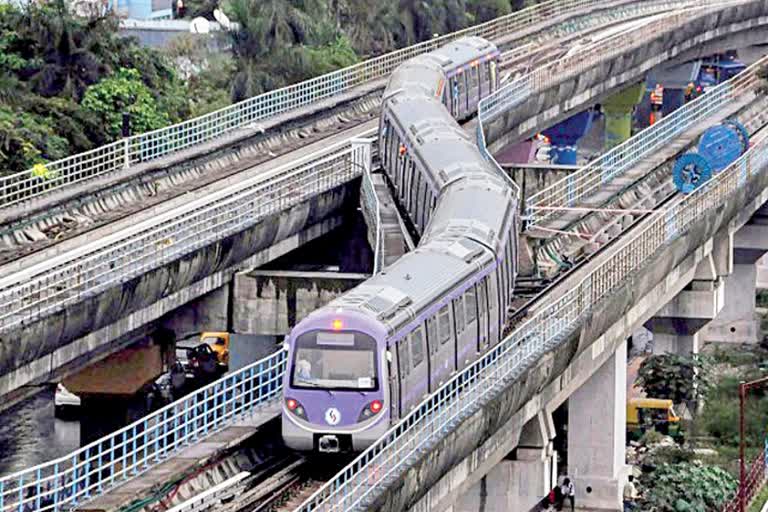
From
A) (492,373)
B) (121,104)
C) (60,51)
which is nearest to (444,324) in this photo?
(492,373)

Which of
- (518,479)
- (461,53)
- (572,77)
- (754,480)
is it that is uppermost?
(461,53)

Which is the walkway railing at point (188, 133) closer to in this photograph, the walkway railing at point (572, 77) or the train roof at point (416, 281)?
the walkway railing at point (572, 77)

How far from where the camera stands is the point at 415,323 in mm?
37000

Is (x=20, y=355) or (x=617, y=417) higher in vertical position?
(x=20, y=355)

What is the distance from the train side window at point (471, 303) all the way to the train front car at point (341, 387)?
5.09 metres

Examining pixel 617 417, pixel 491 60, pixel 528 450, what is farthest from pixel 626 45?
pixel 528 450

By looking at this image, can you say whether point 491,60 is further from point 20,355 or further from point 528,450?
point 20,355

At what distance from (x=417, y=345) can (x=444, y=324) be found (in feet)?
6.09

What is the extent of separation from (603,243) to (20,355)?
22190 mm

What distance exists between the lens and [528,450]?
46.4 metres

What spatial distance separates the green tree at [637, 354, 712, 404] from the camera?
212ft

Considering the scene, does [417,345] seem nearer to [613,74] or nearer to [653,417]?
[653,417]

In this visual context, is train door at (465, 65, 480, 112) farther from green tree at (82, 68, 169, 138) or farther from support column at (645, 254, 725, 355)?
support column at (645, 254, 725, 355)

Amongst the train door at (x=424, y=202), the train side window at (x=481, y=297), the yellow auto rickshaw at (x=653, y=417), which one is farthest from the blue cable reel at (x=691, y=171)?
the train side window at (x=481, y=297)
